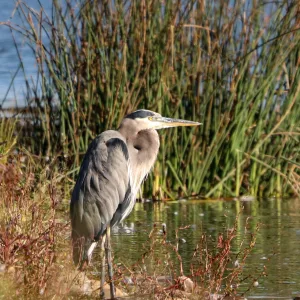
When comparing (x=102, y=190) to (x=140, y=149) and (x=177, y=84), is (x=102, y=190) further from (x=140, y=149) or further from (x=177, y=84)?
(x=177, y=84)

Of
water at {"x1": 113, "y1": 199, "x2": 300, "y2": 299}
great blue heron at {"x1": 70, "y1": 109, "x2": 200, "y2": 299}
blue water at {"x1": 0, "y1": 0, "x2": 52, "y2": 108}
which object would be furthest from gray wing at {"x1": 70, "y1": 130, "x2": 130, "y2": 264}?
blue water at {"x1": 0, "y1": 0, "x2": 52, "y2": 108}

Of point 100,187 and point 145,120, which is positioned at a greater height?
point 145,120

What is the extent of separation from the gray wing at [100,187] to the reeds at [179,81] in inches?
99.8

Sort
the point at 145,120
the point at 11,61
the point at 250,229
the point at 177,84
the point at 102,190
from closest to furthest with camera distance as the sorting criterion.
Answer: the point at 102,190, the point at 145,120, the point at 250,229, the point at 177,84, the point at 11,61

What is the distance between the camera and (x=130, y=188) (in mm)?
6000

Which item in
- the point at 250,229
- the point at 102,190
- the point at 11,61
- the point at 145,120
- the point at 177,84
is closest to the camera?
the point at 102,190

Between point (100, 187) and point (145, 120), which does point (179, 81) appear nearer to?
point (145, 120)

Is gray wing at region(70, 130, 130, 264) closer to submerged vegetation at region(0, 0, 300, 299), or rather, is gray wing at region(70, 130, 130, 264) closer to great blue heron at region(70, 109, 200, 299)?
great blue heron at region(70, 109, 200, 299)

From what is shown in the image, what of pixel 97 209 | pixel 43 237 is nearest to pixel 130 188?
pixel 97 209

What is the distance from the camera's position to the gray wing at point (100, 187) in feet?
18.6

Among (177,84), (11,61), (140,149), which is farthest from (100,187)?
(11,61)

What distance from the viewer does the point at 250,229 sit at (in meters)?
Answer: 7.64

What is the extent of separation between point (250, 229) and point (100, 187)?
87.5 inches

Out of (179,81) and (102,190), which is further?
(179,81)
